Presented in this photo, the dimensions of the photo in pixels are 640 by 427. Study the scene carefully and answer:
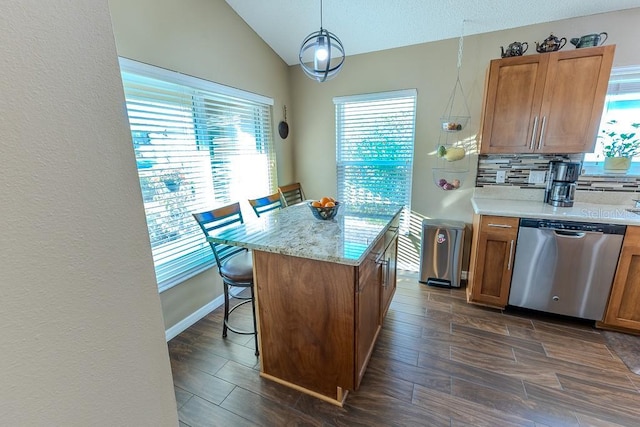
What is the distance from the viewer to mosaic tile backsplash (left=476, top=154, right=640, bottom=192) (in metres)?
2.52

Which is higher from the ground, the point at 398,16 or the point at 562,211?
the point at 398,16

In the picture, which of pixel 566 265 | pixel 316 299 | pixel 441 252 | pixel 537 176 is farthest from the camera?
pixel 441 252

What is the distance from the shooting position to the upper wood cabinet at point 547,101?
2217mm

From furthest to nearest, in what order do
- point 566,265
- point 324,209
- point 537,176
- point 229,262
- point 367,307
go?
point 537,176 < point 566,265 < point 229,262 < point 324,209 < point 367,307

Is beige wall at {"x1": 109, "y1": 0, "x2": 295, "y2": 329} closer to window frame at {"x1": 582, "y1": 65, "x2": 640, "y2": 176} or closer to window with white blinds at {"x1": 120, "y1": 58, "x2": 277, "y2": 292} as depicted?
window with white blinds at {"x1": 120, "y1": 58, "x2": 277, "y2": 292}

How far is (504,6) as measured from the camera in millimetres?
2344

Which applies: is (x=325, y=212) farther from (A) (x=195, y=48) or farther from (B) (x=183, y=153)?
(A) (x=195, y=48)

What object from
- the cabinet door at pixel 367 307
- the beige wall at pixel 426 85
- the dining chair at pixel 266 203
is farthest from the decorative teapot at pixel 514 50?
the dining chair at pixel 266 203

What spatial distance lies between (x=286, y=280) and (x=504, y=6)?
9.23 ft

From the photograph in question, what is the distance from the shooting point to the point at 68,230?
0.54m

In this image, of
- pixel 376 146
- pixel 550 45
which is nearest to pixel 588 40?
pixel 550 45

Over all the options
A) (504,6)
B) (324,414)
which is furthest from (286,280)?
(504,6)

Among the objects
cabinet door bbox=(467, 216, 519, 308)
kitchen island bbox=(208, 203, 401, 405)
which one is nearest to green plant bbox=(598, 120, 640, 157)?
cabinet door bbox=(467, 216, 519, 308)

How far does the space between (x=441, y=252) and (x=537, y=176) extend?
1.16 m
